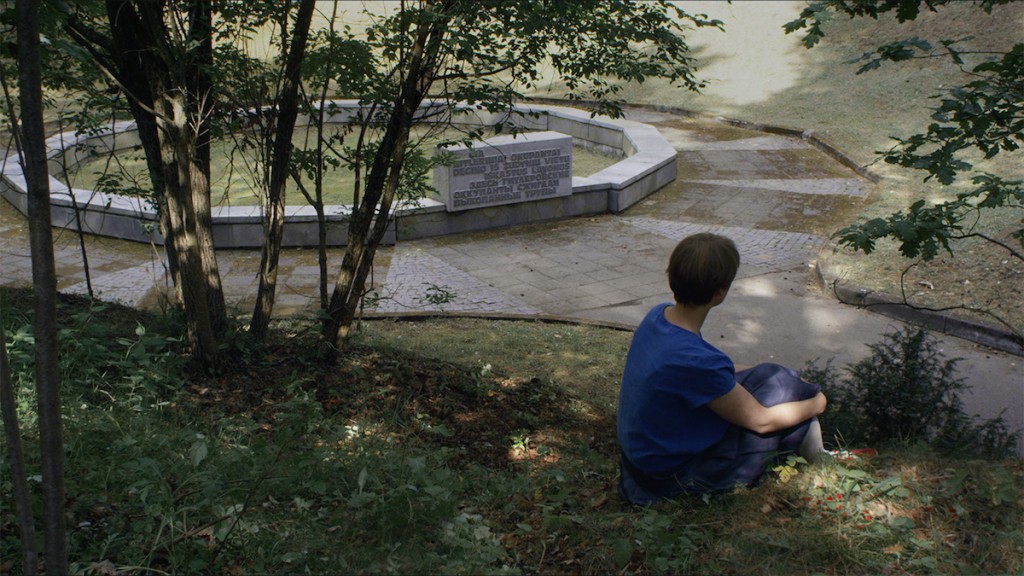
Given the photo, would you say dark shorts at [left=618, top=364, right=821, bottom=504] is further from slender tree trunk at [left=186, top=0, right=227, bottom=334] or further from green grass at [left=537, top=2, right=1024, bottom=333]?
green grass at [left=537, top=2, right=1024, bottom=333]

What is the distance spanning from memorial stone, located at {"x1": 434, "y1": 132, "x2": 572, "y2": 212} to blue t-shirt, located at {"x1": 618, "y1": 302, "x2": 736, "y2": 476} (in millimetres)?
7963

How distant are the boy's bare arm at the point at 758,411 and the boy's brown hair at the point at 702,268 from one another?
369mm

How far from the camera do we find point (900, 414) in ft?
15.7

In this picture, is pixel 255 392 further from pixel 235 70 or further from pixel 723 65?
pixel 723 65

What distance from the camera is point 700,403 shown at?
3.39 meters

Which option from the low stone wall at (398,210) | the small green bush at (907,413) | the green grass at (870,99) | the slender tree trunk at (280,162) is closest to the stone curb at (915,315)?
the green grass at (870,99)

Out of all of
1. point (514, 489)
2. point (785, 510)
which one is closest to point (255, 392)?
point (514, 489)

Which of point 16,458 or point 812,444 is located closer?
point 16,458

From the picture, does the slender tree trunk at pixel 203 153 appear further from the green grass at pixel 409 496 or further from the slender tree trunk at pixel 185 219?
the green grass at pixel 409 496

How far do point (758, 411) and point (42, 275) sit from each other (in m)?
2.40

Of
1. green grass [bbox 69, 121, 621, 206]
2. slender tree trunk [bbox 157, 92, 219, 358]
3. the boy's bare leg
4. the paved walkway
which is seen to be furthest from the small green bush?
green grass [bbox 69, 121, 621, 206]

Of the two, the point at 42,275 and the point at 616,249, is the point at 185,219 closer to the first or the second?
the point at 42,275

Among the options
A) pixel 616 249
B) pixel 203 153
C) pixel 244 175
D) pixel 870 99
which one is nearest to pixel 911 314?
pixel 616 249

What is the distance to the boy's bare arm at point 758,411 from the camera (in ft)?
11.1
